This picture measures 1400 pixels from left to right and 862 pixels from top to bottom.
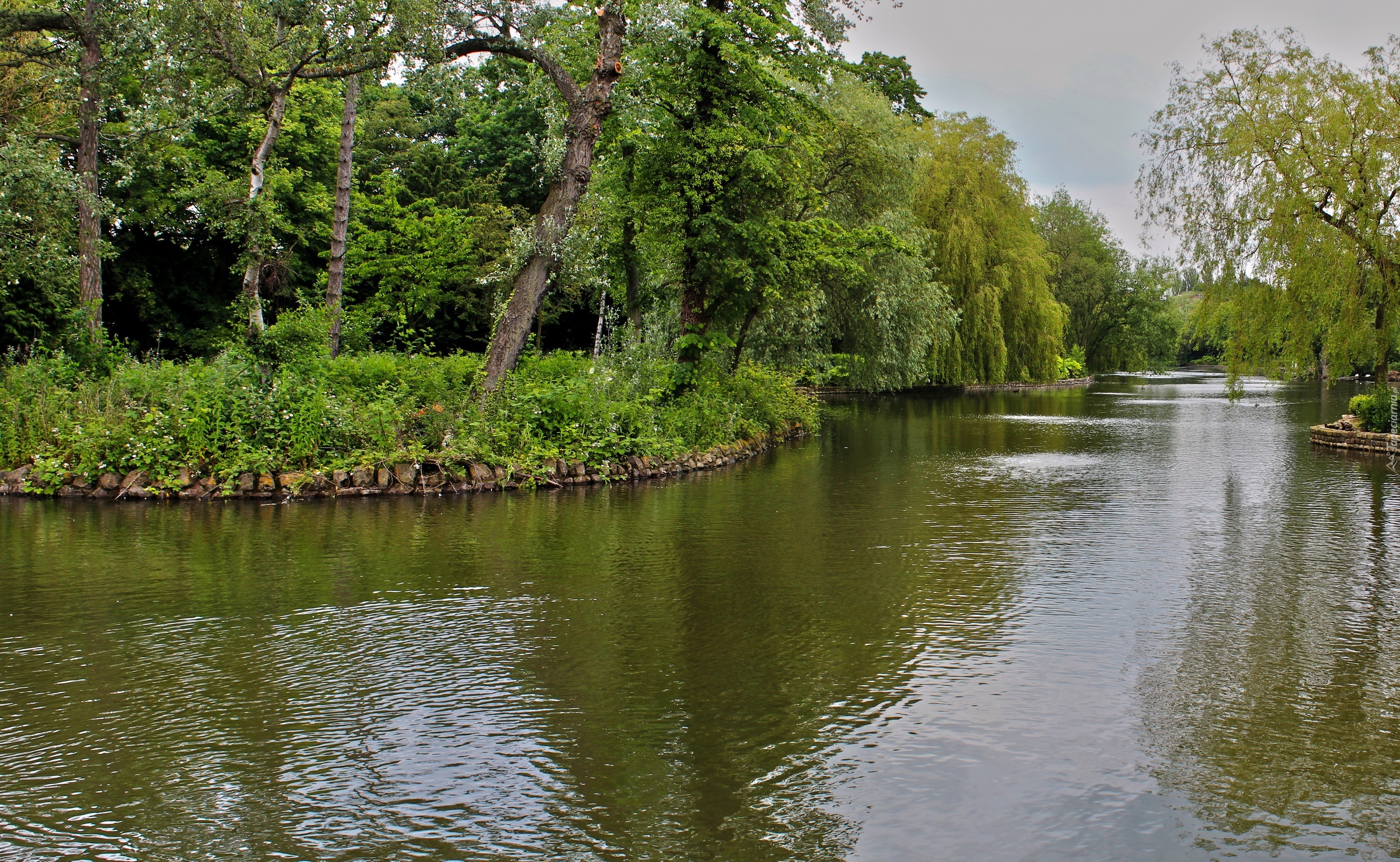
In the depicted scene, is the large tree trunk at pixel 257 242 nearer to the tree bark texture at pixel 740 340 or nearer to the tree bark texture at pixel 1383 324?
the tree bark texture at pixel 740 340

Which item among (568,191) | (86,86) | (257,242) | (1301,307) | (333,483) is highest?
(86,86)

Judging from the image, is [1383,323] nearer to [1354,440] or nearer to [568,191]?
[1354,440]

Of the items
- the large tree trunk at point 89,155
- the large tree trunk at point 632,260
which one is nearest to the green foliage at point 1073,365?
the large tree trunk at point 632,260

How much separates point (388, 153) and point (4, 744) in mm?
41074

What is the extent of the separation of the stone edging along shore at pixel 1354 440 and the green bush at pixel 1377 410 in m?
0.35

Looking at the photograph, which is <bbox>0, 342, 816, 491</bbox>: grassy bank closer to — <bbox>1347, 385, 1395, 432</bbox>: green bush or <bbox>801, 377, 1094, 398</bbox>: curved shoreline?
<bbox>1347, 385, 1395, 432</bbox>: green bush

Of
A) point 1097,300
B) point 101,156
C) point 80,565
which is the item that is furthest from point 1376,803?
point 1097,300

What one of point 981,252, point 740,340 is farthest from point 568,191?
point 981,252

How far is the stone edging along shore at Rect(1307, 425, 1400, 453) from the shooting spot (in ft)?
64.6

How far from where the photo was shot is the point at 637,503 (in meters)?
13.0

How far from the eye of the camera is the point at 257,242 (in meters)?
16.1

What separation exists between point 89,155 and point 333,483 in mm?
10406

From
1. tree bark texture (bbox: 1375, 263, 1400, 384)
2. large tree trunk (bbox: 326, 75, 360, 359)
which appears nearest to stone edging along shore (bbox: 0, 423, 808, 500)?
large tree trunk (bbox: 326, 75, 360, 359)

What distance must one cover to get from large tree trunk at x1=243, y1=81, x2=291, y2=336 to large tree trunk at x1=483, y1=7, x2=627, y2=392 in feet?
11.8
